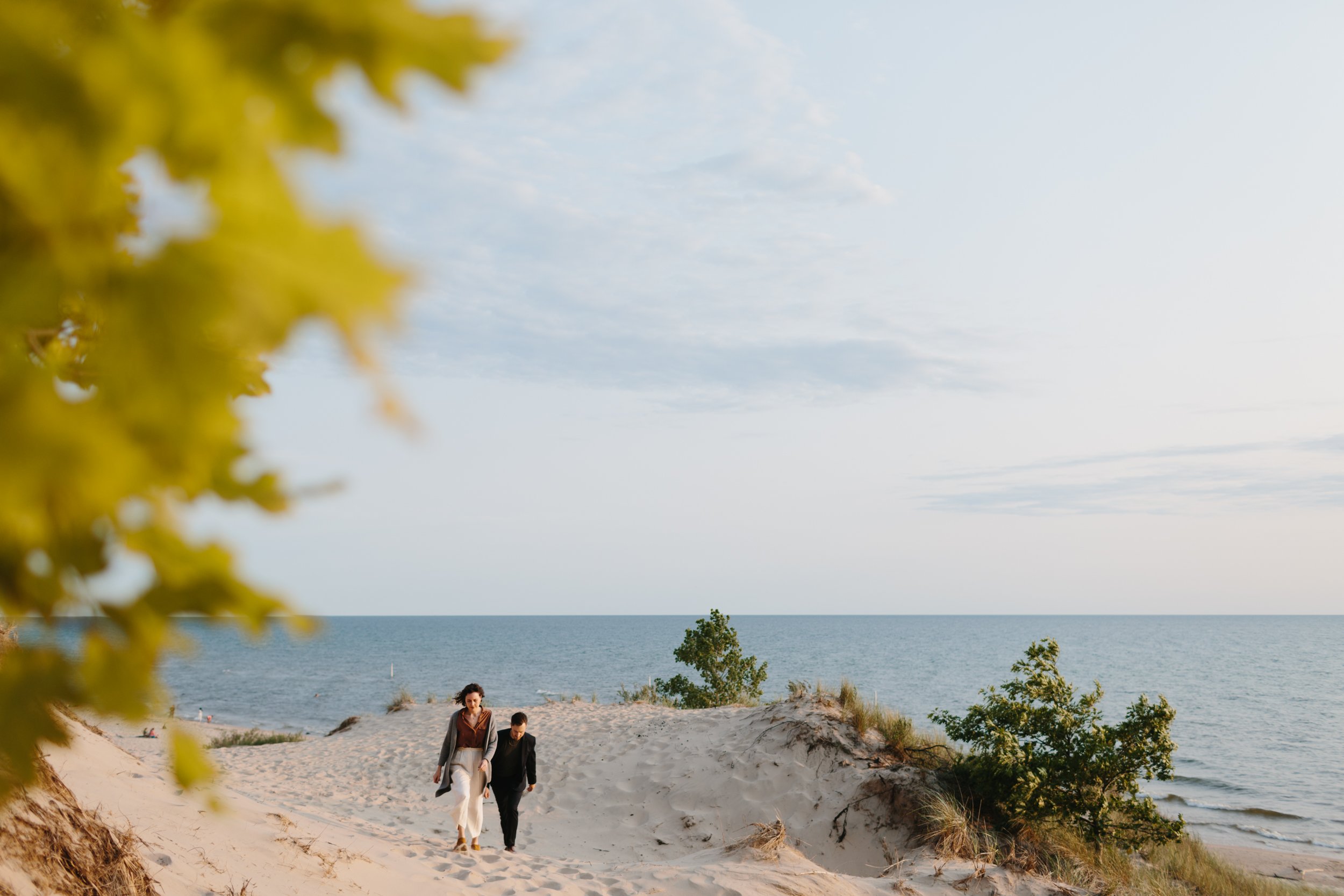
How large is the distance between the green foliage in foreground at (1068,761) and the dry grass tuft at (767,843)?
3.29 metres

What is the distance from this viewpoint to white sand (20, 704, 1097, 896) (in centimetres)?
604

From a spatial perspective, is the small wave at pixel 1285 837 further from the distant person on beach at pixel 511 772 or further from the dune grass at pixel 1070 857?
the distant person on beach at pixel 511 772

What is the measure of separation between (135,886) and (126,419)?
487cm

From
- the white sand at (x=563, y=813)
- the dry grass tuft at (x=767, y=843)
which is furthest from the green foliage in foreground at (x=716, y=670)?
the dry grass tuft at (x=767, y=843)

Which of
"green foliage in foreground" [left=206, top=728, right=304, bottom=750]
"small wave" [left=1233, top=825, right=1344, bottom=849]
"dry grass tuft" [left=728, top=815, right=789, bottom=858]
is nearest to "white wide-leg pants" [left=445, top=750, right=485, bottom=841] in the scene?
"dry grass tuft" [left=728, top=815, right=789, bottom=858]

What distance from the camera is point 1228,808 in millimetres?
22875

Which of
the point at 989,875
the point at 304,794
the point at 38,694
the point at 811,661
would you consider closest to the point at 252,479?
the point at 38,694

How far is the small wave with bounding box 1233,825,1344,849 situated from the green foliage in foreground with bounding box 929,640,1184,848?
1322 cm

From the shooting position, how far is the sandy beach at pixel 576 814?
6.03 metres

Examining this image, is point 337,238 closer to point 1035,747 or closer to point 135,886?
point 135,886

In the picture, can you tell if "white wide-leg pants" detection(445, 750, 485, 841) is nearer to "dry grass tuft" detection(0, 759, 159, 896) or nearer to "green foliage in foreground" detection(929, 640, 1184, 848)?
"dry grass tuft" detection(0, 759, 159, 896)

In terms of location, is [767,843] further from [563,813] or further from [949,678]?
[949,678]

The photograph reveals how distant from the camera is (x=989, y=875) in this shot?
28.3ft

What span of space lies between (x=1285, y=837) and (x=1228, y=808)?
9.88 feet
